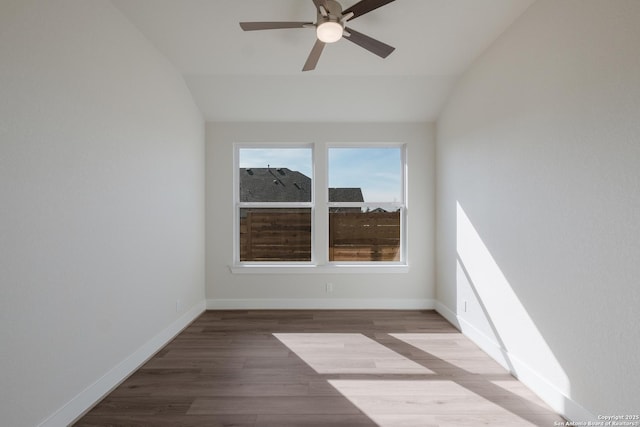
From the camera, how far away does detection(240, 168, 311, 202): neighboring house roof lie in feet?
13.1

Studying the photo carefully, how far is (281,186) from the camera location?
401 centimetres

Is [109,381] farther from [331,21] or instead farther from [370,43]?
[370,43]

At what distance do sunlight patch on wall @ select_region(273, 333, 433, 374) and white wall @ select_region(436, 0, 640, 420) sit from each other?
2.81 feet

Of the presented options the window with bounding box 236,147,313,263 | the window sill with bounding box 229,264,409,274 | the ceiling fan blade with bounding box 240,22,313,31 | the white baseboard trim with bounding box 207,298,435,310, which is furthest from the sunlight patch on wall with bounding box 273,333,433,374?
the ceiling fan blade with bounding box 240,22,313,31

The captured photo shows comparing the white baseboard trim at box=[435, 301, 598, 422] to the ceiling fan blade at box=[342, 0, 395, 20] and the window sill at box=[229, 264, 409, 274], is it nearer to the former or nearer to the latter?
the window sill at box=[229, 264, 409, 274]

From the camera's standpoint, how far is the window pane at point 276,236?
4.00 m

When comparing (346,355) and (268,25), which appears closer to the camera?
(268,25)

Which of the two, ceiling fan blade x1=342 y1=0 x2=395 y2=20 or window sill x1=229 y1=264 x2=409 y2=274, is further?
window sill x1=229 y1=264 x2=409 y2=274

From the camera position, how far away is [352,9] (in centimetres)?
190

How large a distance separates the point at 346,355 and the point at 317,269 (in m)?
1.41

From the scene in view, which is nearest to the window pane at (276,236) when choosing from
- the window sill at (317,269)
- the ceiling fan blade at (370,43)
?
the window sill at (317,269)

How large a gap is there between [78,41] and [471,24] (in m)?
2.80

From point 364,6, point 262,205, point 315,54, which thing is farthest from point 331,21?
point 262,205

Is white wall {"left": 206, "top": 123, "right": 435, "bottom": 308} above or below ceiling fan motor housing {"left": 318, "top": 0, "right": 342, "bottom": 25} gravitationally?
below
